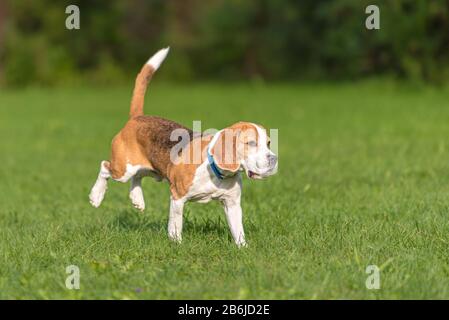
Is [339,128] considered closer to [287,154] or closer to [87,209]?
[287,154]

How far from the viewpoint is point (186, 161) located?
6988mm

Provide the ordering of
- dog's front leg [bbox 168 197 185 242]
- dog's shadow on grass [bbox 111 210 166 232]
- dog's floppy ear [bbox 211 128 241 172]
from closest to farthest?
dog's floppy ear [bbox 211 128 241 172] < dog's front leg [bbox 168 197 185 242] < dog's shadow on grass [bbox 111 210 166 232]

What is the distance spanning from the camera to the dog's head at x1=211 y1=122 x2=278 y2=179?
638 centimetres

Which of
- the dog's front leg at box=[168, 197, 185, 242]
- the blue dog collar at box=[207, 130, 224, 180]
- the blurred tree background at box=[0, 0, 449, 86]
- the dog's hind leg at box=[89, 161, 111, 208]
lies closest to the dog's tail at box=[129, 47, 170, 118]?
the dog's hind leg at box=[89, 161, 111, 208]

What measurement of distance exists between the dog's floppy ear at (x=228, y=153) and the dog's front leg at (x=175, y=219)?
0.59 meters

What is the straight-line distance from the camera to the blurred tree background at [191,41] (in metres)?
Answer: 31.2

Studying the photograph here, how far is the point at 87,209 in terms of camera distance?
9.81m

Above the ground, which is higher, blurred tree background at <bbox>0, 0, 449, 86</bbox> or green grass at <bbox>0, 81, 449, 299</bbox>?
blurred tree background at <bbox>0, 0, 449, 86</bbox>

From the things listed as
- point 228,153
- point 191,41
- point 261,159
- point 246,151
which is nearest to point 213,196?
point 228,153

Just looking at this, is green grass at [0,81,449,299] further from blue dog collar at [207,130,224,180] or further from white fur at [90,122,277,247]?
blue dog collar at [207,130,224,180]

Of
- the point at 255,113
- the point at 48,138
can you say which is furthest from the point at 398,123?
the point at 48,138

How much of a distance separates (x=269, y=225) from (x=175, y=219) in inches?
44.5

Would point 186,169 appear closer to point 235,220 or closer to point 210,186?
point 210,186

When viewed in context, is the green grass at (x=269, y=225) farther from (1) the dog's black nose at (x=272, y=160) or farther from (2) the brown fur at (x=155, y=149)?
(1) the dog's black nose at (x=272, y=160)
